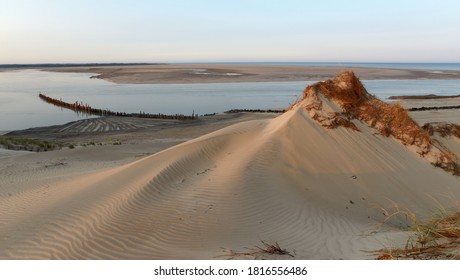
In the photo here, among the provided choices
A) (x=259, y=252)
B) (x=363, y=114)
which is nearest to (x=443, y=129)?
(x=363, y=114)

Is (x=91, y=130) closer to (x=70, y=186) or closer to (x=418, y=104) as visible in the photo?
(x=70, y=186)

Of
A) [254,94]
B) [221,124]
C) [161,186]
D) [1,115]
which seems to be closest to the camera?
[161,186]

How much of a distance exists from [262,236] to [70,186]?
584 cm

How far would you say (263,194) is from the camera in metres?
7.98

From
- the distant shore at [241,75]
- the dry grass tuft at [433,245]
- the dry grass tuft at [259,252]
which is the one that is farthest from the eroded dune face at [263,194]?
the distant shore at [241,75]

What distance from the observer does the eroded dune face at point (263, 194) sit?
20.2 ft

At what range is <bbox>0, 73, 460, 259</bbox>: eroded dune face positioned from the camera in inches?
242

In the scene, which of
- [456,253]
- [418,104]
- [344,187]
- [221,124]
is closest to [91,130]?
[221,124]

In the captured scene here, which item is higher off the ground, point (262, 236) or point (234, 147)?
point (234, 147)

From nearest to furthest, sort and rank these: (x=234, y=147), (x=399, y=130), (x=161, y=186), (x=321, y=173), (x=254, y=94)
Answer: (x=161, y=186) < (x=321, y=173) < (x=234, y=147) < (x=399, y=130) < (x=254, y=94)

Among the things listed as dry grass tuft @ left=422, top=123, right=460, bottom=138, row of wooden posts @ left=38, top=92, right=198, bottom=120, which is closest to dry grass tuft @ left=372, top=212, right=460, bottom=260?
dry grass tuft @ left=422, top=123, right=460, bottom=138

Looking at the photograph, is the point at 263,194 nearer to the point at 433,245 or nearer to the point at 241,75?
the point at 433,245

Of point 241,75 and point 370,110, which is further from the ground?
point 241,75

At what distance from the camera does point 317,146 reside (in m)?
10.2
